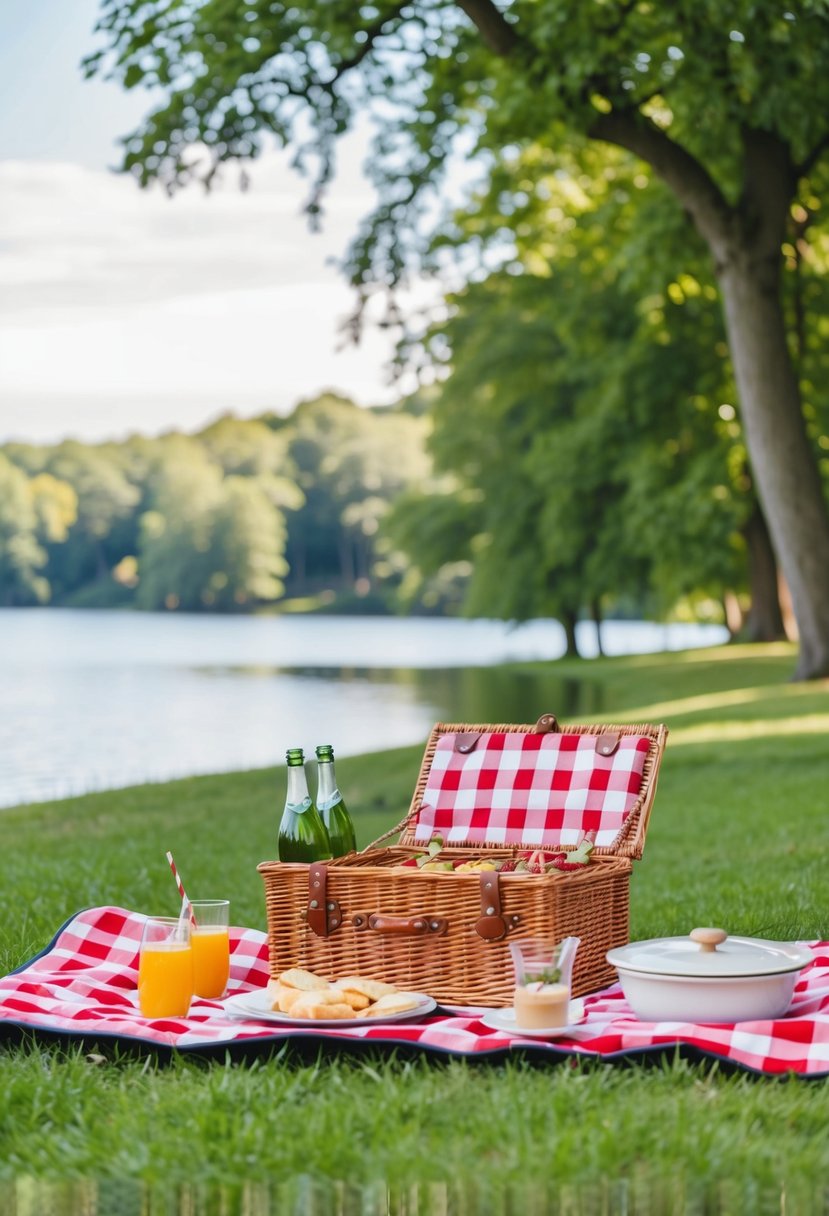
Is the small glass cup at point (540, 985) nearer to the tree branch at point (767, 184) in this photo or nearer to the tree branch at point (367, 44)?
the tree branch at point (367, 44)

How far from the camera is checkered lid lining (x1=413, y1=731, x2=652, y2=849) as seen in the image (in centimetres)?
466

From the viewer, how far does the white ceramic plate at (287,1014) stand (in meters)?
3.78

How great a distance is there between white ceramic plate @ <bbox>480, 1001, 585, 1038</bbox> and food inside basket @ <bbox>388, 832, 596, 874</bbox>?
424mm

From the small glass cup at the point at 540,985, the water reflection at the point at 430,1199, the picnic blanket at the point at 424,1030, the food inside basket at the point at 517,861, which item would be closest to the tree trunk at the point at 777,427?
the food inside basket at the point at 517,861

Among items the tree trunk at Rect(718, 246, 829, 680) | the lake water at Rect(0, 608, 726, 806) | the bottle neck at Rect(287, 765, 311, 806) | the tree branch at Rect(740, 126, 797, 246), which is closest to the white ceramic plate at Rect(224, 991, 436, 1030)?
the bottle neck at Rect(287, 765, 311, 806)

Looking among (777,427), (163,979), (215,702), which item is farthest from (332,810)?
(215,702)

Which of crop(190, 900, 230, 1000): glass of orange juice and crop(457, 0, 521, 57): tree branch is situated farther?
crop(457, 0, 521, 57): tree branch

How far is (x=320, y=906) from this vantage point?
4.16m

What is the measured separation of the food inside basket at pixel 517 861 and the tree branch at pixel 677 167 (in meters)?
11.7

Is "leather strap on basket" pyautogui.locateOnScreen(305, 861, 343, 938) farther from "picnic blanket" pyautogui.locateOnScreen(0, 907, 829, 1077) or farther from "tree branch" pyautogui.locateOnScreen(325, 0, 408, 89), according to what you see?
"tree branch" pyautogui.locateOnScreen(325, 0, 408, 89)

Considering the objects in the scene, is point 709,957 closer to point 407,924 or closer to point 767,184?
point 407,924

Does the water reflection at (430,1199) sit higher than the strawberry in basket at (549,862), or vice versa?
the strawberry in basket at (549,862)

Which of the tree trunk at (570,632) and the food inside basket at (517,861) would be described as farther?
the tree trunk at (570,632)

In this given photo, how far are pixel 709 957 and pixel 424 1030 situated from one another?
73cm
